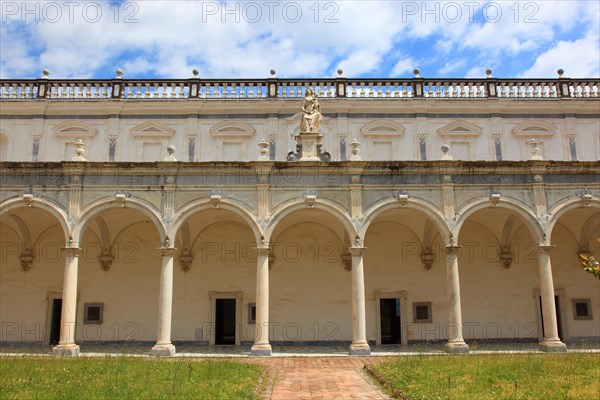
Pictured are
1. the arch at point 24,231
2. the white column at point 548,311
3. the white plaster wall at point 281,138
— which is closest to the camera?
the white column at point 548,311

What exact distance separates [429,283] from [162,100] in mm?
14407

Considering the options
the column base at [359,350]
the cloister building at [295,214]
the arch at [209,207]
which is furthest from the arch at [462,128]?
the column base at [359,350]

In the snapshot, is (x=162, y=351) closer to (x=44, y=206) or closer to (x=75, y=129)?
(x=44, y=206)

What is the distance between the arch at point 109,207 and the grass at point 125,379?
→ 5.14m

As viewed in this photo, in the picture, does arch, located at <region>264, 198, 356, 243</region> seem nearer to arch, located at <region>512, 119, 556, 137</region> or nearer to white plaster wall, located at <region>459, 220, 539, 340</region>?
white plaster wall, located at <region>459, 220, 539, 340</region>

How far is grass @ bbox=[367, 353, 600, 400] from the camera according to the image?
11.0 metres

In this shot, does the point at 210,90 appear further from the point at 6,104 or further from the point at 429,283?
the point at 429,283

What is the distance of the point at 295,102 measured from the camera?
25719 mm

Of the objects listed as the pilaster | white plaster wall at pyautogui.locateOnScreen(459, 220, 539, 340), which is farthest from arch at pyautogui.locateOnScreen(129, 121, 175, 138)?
white plaster wall at pyautogui.locateOnScreen(459, 220, 539, 340)

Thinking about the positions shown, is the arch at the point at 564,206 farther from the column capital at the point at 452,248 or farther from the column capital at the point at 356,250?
the column capital at the point at 356,250

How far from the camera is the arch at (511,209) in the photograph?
64.8 feet

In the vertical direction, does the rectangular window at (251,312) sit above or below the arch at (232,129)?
below

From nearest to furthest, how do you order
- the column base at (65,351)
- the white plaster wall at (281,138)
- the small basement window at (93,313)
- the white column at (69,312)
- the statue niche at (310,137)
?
the column base at (65,351) → the white column at (69,312) → the statue niche at (310,137) → the small basement window at (93,313) → the white plaster wall at (281,138)

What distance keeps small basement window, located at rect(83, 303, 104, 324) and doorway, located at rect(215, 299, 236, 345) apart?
16.0 ft
